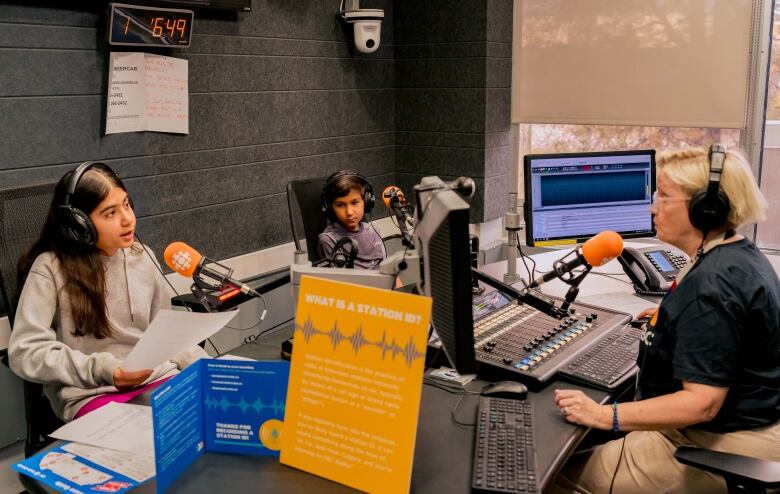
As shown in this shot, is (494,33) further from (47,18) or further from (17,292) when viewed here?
(17,292)

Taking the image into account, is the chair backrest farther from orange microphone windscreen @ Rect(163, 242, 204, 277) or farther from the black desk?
the black desk

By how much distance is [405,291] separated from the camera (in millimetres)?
1253

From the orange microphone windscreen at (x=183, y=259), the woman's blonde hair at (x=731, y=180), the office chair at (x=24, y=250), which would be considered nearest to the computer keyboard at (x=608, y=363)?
the woman's blonde hair at (x=731, y=180)

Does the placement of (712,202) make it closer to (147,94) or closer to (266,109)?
(147,94)

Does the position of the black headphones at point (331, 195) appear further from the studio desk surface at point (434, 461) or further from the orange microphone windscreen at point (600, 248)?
the studio desk surface at point (434, 461)

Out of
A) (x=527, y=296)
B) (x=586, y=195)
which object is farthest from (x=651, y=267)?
(x=527, y=296)

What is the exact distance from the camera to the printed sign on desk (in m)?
1.15

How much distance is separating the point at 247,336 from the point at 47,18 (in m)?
1.49

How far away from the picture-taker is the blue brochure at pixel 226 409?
4.15 ft

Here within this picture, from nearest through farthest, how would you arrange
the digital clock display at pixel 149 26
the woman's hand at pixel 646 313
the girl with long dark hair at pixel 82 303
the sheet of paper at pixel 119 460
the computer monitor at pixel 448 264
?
the computer monitor at pixel 448 264 < the sheet of paper at pixel 119 460 < the girl with long dark hair at pixel 82 303 < the woman's hand at pixel 646 313 < the digital clock display at pixel 149 26

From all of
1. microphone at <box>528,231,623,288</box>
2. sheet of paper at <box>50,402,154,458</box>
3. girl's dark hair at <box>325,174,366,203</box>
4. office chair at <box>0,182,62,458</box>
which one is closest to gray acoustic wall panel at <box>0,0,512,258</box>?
office chair at <box>0,182,62,458</box>

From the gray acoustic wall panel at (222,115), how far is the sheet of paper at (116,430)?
3.76 ft

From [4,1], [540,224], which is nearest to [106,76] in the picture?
[4,1]

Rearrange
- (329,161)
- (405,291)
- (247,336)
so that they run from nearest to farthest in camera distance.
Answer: (405,291)
(247,336)
(329,161)
